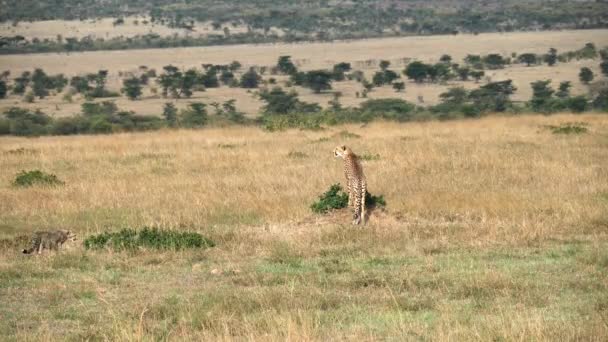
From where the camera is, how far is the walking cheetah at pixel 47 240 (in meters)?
9.98

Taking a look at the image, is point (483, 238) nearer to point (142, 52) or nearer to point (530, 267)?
point (530, 267)

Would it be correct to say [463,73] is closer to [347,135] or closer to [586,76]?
[586,76]

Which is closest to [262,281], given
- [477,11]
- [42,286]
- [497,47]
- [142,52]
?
[42,286]

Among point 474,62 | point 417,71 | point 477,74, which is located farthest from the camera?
point 474,62

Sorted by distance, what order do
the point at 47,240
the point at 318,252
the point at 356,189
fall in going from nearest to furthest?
the point at 318,252 < the point at 47,240 < the point at 356,189

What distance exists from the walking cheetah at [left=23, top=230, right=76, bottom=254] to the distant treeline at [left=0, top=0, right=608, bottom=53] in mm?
71484

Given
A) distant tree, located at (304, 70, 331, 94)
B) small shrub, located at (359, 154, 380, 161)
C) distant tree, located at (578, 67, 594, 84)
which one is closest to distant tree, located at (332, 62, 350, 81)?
distant tree, located at (304, 70, 331, 94)

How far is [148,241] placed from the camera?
9812 millimetres

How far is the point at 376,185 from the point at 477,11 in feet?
374

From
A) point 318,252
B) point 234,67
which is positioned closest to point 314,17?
point 234,67

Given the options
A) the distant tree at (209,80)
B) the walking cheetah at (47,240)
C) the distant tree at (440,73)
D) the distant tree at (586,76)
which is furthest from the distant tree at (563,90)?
the walking cheetah at (47,240)

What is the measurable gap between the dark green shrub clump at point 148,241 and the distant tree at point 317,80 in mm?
45375

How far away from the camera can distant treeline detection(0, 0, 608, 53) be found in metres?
95.3

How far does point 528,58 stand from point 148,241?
5978 cm
